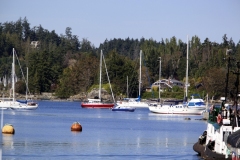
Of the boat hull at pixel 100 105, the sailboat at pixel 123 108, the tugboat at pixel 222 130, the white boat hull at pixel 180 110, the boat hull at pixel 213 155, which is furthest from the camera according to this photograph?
the boat hull at pixel 100 105

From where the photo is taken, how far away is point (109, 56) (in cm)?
19188

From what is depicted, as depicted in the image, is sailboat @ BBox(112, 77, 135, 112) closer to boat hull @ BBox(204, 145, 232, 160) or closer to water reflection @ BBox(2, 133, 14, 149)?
water reflection @ BBox(2, 133, 14, 149)

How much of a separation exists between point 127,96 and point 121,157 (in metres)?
119

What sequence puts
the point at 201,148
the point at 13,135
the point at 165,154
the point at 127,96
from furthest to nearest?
the point at 127,96 < the point at 13,135 < the point at 165,154 < the point at 201,148

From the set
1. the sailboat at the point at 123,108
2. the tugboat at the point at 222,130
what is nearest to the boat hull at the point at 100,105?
the sailboat at the point at 123,108

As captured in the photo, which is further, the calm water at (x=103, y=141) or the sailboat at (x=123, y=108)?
the sailboat at (x=123, y=108)

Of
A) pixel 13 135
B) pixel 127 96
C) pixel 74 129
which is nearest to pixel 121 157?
pixel 13 135

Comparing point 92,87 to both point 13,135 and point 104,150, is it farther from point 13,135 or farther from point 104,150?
point 104,150

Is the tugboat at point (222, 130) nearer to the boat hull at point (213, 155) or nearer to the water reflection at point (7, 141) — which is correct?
the boat hull at point (213, 155)

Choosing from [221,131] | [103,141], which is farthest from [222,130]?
[103,141]

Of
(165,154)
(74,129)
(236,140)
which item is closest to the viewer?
(236,140)

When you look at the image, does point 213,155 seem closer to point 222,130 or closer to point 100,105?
point 222,130

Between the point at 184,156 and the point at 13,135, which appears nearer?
the point at 184,156

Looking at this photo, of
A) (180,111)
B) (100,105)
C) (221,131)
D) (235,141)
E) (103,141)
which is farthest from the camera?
(100,105)
